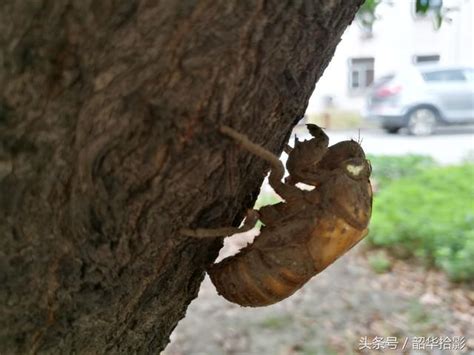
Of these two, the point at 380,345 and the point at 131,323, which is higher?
the point at 131,323

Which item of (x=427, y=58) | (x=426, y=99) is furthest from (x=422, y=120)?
(x=427, y=58)

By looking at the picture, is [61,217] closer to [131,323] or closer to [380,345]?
[131,323]

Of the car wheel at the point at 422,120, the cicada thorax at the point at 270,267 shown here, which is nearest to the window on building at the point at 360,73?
the car wheel at the point at 422,120

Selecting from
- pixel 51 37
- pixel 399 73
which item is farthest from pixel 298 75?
pixel 399 73

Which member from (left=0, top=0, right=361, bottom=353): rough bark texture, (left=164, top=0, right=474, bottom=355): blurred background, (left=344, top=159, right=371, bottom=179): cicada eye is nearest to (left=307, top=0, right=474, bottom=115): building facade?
(left=164, top=0, right=474, bottom=355): blurred background

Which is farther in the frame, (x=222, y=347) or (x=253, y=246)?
(x=222, y=347)

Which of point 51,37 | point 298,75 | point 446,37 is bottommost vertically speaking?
point 446,37

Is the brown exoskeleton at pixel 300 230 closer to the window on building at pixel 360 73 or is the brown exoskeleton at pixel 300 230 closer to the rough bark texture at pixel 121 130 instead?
the rough bark texture at pixel 121 130

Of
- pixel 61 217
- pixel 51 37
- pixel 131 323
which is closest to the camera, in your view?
pixel 51 37
